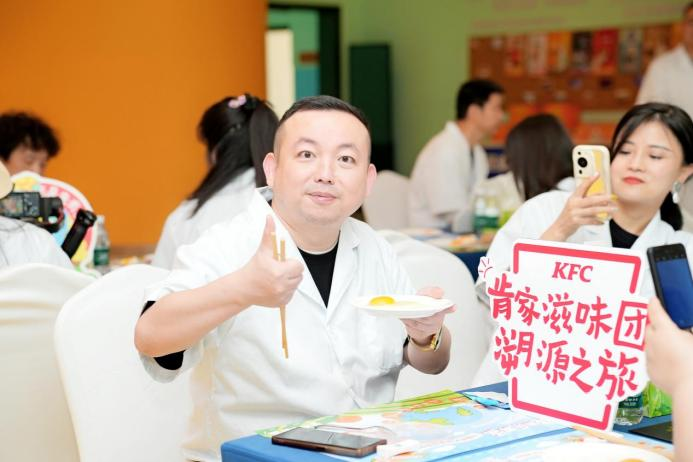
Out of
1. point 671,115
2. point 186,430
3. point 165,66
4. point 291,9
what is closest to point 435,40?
point 291,9

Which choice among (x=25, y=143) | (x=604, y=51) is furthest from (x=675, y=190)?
(x=604, y=51)

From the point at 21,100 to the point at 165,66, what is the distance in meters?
0.74

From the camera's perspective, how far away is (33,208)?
3312 millimetres

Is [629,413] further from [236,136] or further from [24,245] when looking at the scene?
[236,136]

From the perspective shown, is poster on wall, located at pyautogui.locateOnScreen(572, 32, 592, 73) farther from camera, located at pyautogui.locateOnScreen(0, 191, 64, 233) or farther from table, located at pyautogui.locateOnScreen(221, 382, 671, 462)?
table, located at pyautogui.locateOnScreen(221, 382, 671, 462)

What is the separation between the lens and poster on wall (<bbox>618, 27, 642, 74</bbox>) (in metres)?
8.58

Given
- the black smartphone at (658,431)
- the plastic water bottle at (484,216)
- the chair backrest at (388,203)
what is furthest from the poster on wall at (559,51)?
the black smartphone at (658,431)

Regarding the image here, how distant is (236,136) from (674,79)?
13.0 feet

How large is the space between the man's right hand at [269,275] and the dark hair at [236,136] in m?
1.97

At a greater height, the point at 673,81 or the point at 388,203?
the point at 673,81

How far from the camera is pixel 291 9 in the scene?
33.0ft

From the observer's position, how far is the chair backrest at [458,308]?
2.88 m

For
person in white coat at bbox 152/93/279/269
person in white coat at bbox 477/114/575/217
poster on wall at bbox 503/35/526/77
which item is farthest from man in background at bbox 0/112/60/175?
poster on wall at bbox 503/35/526/77

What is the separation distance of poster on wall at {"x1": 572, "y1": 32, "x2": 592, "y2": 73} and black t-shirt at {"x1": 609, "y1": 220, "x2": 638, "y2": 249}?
248 inches
